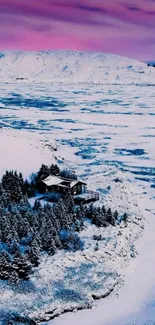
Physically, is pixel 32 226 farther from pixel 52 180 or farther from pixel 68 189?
pixel 52 180

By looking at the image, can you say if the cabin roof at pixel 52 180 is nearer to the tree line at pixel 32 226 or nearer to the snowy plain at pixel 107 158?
the tree line at pixel 32 226

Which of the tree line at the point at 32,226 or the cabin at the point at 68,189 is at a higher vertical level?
the cabin at the point at 68,189

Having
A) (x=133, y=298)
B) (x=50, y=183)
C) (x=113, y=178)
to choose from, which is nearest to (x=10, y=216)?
(x=50, y=183)

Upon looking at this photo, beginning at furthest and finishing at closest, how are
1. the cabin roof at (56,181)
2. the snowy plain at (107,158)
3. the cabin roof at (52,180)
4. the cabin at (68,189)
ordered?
the cabin roof at (52,180) → the cabin roof at (56,181) → the cabin at (68,189) → the snowy plain at (107,158)

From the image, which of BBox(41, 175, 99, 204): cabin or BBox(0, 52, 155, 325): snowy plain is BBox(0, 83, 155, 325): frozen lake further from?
BBox(41, 175, 99, 204): cabin

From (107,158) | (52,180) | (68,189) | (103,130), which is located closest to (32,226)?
(68,189)

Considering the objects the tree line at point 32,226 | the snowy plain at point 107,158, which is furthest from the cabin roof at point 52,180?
the snowy plain at point 107,158

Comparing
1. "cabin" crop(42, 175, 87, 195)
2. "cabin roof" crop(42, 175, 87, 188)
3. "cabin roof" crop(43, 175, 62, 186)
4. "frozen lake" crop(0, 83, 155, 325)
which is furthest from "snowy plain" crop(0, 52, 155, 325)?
"cabin roof" crop(43, 175, 62, 186)
